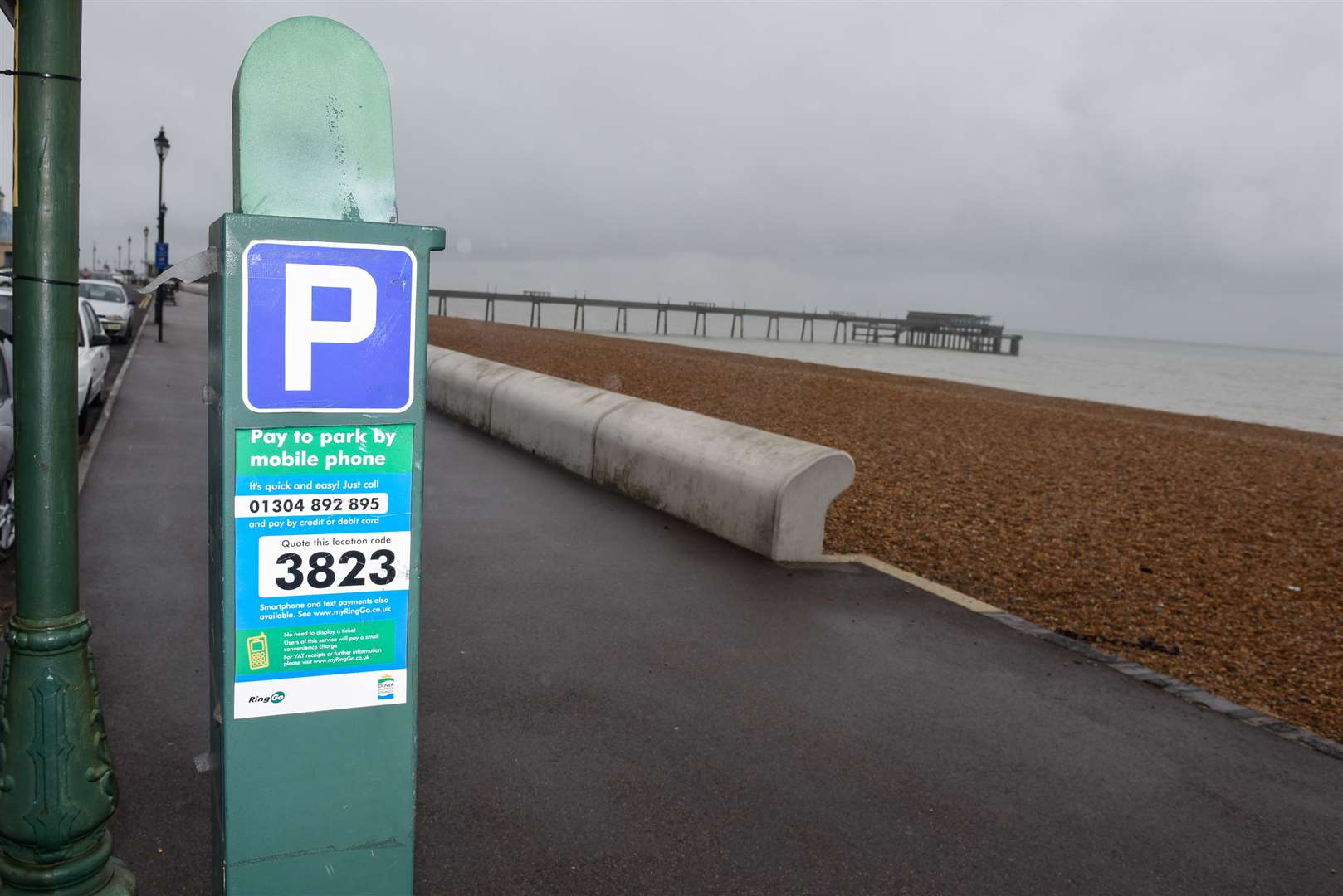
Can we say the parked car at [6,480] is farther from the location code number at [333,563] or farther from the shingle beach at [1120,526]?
the shingle beach at [1120,526]

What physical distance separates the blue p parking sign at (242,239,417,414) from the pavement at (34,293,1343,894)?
6.06 feet

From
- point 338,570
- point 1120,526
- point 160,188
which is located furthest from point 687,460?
point 160,188

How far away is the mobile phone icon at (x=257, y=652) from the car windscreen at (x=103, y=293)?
2726 centimetres

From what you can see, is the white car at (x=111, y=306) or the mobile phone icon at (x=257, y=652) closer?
the mobile phone icon at (x=257, y=652)

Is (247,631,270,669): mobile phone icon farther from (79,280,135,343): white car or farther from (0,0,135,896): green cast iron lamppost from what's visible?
(79,280,135,343): white car

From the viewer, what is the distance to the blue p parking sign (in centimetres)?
246

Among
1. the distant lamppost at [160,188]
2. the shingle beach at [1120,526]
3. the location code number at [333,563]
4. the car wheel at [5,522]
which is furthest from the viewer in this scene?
the distant lamppost at [160,188]

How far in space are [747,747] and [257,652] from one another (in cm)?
266

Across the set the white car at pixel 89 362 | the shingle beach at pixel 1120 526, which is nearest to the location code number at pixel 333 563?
the shingle beach at pixel 1120 526

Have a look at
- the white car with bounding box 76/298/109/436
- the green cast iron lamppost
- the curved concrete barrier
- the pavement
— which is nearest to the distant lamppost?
the white car with bounding box 76/298/109/436

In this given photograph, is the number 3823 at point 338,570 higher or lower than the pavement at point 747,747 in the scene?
higher

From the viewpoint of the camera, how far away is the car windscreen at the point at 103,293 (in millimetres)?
26625

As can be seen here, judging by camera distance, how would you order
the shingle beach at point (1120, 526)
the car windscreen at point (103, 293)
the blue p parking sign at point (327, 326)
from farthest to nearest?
the car windscreen at point (103, 293) → the shingle beach at point (1120, 526) → the blue p parking sign at point (327, 326)

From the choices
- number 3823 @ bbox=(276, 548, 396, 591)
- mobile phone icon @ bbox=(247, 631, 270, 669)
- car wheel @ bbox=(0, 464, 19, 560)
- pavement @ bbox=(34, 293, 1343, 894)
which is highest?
number 3823 @ bbox=(276, 548, 396, 591)
